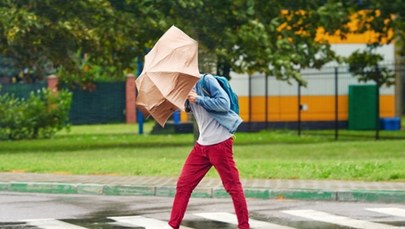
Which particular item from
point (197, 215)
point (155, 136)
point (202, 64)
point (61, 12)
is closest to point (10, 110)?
point (155, 136)

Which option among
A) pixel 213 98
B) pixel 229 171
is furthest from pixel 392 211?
pixel 213 98

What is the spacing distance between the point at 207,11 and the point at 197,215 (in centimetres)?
1760

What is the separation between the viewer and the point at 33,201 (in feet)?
50.4

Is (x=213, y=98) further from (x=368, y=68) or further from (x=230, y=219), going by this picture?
(x=368, y=68)

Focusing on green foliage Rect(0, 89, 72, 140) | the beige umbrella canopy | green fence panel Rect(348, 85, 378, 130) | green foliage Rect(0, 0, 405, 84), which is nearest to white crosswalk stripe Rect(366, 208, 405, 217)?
the beige umbrella canopy

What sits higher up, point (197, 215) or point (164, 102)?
point (164, 102)

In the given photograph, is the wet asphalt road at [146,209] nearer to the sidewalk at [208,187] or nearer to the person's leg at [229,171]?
the sidewalk at [208,187]

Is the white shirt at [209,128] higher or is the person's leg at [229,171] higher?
the white shirt at [209,128]

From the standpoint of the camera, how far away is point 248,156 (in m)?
26.1

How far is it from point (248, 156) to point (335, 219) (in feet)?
43.5

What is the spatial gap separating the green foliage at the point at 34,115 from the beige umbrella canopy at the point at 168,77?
26218 millimetres

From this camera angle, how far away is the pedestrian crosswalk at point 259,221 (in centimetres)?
1216

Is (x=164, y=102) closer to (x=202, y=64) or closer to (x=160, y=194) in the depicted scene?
(x=160, y=194)

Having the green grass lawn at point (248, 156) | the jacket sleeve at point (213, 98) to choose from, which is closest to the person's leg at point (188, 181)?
the jacket sleeve at point (213, 98)
